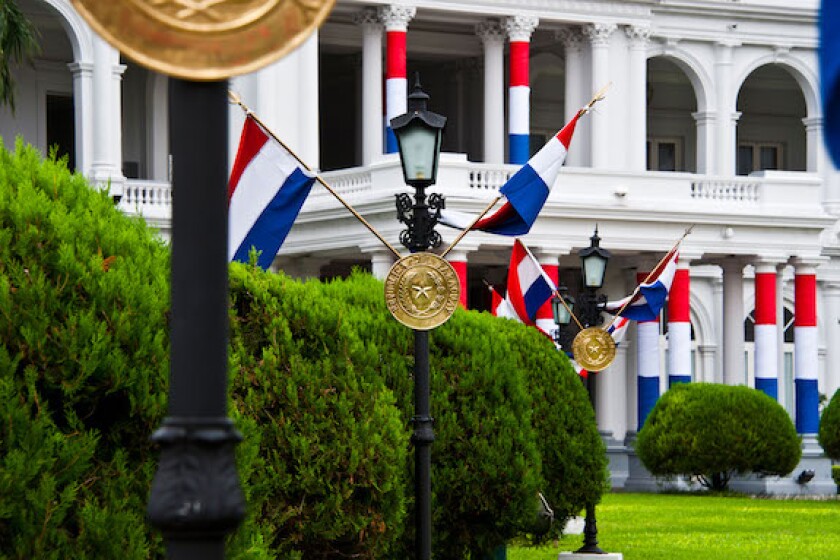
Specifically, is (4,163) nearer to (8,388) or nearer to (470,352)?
(8,388)

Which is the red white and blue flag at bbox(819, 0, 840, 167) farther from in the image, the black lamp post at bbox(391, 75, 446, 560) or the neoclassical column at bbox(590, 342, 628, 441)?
the neoclassical column at bbox(590, 342, 628, 441)

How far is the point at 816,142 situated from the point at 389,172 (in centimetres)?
1548

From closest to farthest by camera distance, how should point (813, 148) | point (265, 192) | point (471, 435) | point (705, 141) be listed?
point (471, 435), point (265, 192), point (705, 141), point (813, 148)

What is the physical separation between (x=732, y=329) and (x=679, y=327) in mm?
1704

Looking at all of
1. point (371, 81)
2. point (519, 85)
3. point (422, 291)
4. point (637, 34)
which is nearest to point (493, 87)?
point (519, 85)

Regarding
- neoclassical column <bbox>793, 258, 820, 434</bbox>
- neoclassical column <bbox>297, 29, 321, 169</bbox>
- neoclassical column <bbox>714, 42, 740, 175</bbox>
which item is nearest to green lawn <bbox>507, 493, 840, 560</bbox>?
neoclassical column <bbox>793, 258, 820, 434</bbox>

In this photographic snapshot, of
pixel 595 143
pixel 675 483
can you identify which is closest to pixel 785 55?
pixel 595 143

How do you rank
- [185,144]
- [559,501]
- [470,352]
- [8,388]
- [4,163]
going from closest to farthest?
1. [185,144]
2. [8,388]
3. [4,163]
4. [470,352]
5. [559,501]

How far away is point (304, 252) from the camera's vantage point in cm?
3366

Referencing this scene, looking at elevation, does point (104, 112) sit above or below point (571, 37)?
below

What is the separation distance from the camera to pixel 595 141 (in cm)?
3928

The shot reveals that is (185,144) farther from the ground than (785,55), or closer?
closer

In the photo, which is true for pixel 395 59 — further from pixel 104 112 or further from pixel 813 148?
pixel 813 148

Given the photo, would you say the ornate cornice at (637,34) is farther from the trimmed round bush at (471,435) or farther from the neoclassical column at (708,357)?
the trimmed round bush at (471,435)
